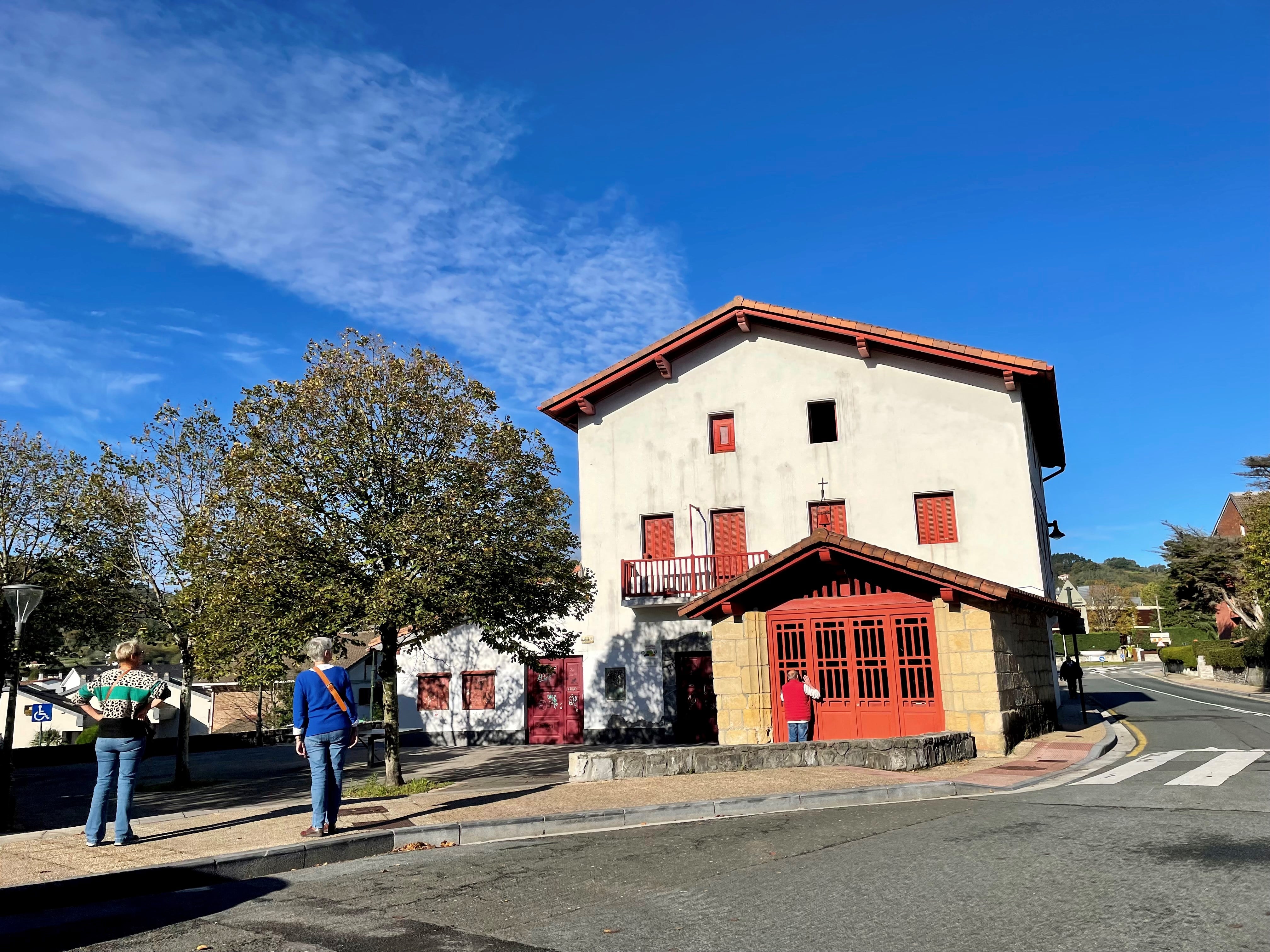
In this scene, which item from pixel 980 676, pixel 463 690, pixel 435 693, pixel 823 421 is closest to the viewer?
pixel 980 676

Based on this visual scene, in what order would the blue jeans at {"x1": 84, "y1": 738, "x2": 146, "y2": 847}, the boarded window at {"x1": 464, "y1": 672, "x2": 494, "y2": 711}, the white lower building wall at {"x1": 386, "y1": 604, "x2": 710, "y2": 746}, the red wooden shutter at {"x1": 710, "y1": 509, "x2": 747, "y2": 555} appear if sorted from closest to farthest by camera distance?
the blue jeans at {"x1": 84, "y1": 738, "x2": 146, "y2": 847} → the white lower building wall at {"x1": 386, "y1": 604, "x2": 710, "y2": 746} → the red wooden shutter at {"x1": 710, "y1": 509, "x2": 747, "y2": 555} → the boarded window at {"x1": 464, "y1": 672, "x2": 494, "y2": 711}

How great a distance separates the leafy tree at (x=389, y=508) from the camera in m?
13.4

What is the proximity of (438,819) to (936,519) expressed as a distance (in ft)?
54.7

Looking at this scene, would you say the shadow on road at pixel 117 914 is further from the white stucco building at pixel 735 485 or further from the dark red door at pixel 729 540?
the dark red door at pixel 729 540

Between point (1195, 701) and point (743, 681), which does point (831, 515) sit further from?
point (1195, 701)

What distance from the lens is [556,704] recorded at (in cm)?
2447

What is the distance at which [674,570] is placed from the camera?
23.6m

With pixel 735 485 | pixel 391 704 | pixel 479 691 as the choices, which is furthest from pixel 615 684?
pixel 391 704

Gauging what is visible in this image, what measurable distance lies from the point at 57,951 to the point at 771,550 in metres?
19.8

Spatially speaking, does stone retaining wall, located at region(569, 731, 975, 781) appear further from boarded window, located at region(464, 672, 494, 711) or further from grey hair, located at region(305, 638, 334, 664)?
boarded window, located at region(464, 672, 494, 711)

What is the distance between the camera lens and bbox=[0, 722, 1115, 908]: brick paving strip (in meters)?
6.77

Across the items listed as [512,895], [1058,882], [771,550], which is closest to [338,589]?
[512,895]

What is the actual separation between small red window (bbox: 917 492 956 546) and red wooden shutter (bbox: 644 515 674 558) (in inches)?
245

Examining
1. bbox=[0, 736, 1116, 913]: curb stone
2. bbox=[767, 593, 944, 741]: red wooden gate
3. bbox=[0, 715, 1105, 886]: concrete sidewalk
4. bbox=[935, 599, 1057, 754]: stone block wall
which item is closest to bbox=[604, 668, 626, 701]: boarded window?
bbox=[767, 593, 944, 741]: red wooden gate
